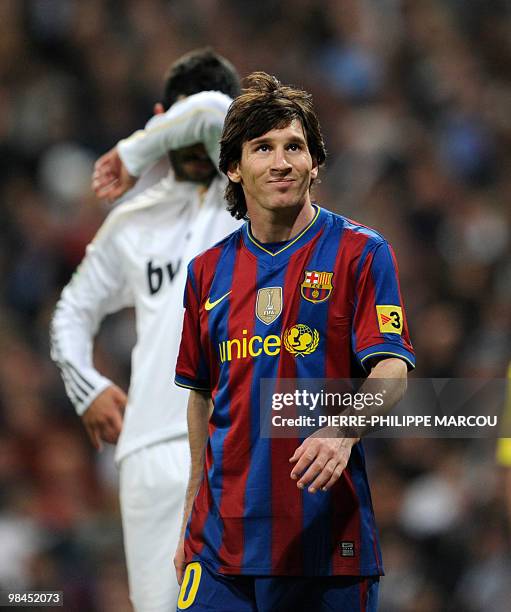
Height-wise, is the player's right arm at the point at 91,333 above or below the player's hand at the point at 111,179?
below

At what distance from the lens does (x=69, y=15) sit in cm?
884

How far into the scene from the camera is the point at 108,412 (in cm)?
425

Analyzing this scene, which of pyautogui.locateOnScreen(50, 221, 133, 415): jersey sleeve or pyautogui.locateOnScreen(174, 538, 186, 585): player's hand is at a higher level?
pyautogui.locateOnScreen(50, 221, 133, 415): jersey sleeve

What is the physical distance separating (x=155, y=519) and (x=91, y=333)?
0.85 metres

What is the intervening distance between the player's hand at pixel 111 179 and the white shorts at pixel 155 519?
0.94m

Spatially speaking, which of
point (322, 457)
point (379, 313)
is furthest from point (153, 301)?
point (322, 457)

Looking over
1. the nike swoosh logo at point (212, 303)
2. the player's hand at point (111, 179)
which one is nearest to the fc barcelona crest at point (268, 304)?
the nike swoosh logo at point (212, 303)

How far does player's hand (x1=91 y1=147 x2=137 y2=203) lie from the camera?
4.23 m

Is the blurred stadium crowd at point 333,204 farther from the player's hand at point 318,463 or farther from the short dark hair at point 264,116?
the player's hand at point 318,463

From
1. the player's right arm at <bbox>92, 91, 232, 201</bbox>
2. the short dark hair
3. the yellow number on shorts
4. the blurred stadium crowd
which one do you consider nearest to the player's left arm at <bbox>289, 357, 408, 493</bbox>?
the yellow number on shorts

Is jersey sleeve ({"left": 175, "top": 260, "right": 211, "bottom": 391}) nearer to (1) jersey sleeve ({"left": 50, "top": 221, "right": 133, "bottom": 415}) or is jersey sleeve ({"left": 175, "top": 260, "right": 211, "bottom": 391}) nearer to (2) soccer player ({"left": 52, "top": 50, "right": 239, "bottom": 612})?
(2) soccer player ({"left": 52, "top": 50, "right": 239, "bottom": 612})

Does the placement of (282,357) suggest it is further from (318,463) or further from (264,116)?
(264,116)

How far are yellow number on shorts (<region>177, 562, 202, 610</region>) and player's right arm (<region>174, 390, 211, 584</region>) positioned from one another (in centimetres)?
13

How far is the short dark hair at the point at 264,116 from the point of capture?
2.98 metres
